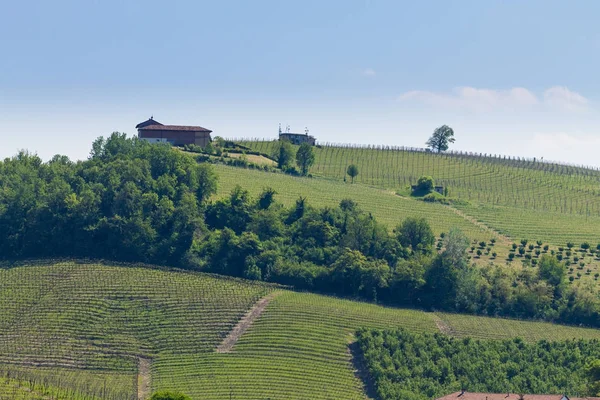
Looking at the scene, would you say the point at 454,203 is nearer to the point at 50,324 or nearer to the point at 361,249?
the point at 361,249

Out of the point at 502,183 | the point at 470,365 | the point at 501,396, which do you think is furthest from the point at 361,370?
the point at 502,183

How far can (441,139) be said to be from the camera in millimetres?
183875

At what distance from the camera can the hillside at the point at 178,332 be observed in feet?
241

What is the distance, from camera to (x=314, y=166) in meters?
155

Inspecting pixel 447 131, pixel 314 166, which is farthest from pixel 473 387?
pixel 447 131

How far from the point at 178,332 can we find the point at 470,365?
80.7 feet

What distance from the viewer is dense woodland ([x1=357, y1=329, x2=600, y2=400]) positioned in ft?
244

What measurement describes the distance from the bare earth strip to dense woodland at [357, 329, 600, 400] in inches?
394

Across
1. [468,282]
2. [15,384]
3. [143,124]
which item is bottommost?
[15,384]

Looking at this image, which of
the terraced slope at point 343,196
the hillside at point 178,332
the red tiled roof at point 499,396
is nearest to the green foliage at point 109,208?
the hillside at point 178,332

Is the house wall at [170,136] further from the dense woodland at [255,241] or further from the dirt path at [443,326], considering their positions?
the dirt path at [443,326]

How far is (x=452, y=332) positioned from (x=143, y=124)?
252 ft

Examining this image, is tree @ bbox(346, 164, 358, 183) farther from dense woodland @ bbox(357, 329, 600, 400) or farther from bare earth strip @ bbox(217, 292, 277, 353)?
dense woodland @ bbox(357, 329, 600, 400)

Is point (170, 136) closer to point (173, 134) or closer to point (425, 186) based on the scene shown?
point (173, 134)
